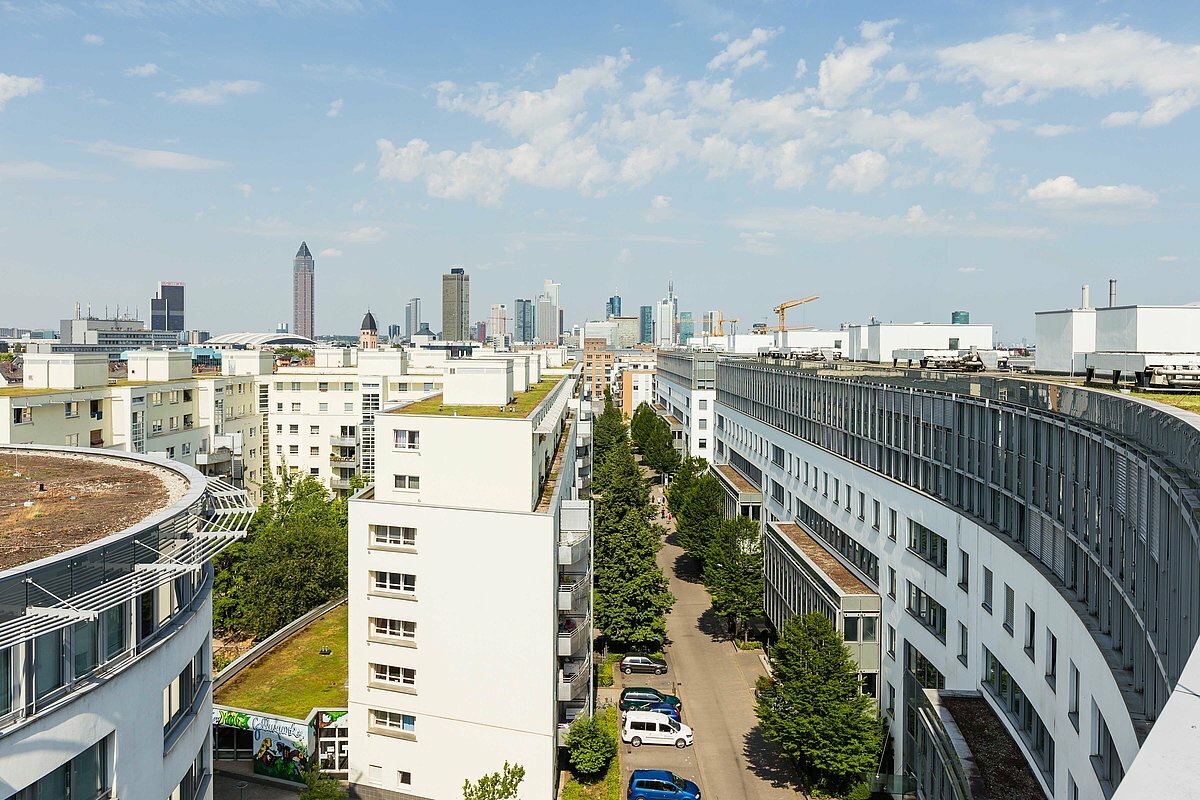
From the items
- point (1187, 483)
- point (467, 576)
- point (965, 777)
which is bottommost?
point (965, 777)

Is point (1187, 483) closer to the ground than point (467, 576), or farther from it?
farther from it

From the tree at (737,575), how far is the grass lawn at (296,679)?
780 inches

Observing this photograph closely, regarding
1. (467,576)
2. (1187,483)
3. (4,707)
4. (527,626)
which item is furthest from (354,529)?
(1187,483)

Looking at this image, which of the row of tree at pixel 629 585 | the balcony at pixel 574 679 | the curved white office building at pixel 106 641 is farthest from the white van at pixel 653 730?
the curved white office building at pixel 106 641

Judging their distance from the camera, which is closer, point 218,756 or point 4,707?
point 4,707

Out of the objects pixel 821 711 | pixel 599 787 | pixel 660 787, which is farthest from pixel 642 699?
pixel 821 711

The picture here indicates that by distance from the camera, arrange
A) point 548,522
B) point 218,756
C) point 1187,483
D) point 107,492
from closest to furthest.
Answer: point 1187,483
point 107,492
point 548,522
point 218,756

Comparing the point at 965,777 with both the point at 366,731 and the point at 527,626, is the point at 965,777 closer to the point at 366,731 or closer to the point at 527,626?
the point at 527,626

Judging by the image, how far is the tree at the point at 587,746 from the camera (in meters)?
30.1

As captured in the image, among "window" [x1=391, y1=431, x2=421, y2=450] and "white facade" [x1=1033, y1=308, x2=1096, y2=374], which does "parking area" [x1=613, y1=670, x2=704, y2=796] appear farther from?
"white facade" [x1=1033, y1=308, x2=1096, y2=374]

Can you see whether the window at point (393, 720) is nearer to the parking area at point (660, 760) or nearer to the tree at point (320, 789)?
the tree at point (320, 789)

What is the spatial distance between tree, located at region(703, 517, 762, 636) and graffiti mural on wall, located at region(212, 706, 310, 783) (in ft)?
77.3

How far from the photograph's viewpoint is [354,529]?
28.5 meters

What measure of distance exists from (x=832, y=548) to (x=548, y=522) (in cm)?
1837
